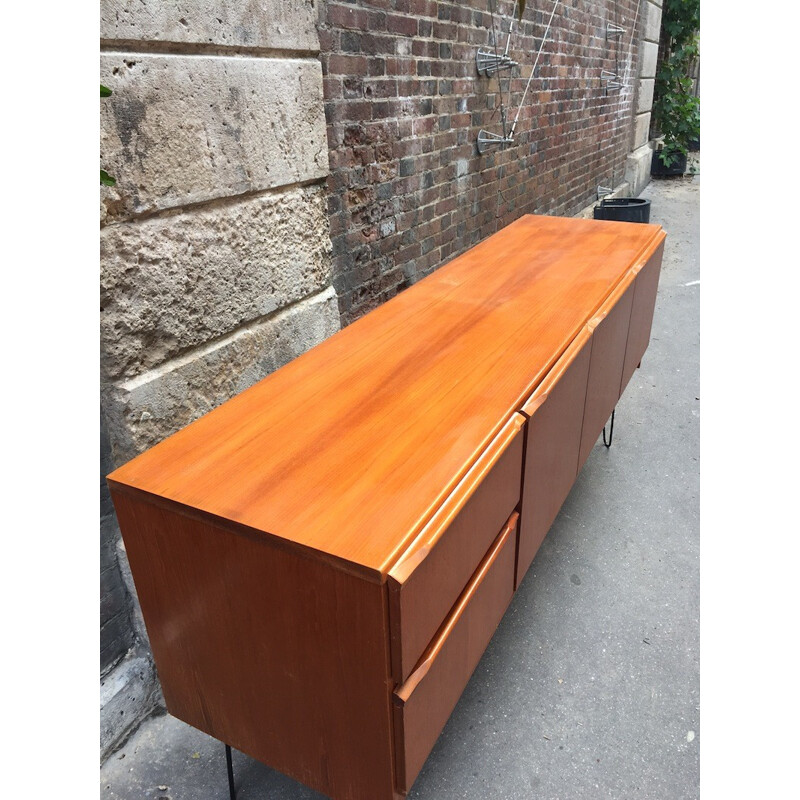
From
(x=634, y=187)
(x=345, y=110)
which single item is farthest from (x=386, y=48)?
(x=634, y=187)

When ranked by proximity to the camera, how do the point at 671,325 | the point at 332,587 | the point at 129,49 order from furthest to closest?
the point at 671,325 → the point at 129,49 → the point at 332,587

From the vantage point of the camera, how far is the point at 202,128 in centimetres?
153

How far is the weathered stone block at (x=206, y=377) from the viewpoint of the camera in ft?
4.81

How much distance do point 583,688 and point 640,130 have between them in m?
7.17

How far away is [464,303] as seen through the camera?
1855 mm

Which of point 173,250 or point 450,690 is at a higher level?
point 173,250

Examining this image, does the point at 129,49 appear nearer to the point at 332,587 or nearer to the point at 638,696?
the point at 332,587

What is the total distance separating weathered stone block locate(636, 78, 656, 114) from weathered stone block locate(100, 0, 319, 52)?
243 inches

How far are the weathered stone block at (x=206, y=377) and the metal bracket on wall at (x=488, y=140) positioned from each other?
156 centimetres

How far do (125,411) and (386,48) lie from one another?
1657 mm

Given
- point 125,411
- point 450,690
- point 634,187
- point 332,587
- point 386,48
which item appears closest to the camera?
point 332,587

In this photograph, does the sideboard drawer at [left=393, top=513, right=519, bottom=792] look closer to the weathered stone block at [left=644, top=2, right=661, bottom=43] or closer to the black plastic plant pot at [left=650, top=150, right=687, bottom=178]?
the weathered stone block at [left=644, top=2, right=661, bottom=43]

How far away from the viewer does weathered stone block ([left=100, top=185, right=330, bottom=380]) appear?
4.60 ft

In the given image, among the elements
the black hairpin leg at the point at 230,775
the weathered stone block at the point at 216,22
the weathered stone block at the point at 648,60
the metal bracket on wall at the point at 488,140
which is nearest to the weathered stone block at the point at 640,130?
the weathered stone block at the point at 648,60
